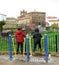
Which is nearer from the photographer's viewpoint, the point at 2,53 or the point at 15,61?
the point at 15,61

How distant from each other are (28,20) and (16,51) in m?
108

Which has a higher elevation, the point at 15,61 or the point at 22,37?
the point at 22,37

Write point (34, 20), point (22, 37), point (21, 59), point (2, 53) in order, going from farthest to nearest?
point (34, 20) < point (2, 53) < point (22, 37) < point (21, 59)

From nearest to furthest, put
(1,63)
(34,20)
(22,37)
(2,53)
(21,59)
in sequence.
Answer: (1,63) < (21,59) < (22,37) < (2,53) < (34,20)

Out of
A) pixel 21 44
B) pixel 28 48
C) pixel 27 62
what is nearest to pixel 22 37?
pixel 21 44

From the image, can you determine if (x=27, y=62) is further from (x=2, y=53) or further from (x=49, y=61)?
(x=2, y=53)

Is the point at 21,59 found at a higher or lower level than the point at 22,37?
lower

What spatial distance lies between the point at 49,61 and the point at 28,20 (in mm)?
110487

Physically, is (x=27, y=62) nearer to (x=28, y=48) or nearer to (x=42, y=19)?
(x=28, y=48)

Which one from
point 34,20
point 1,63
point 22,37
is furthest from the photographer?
point 34,20

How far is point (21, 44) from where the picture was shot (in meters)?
15.5

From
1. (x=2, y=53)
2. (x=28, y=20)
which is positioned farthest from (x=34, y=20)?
(x=2, y=53)

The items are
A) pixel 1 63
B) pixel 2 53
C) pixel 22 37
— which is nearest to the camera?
pixel 1 63

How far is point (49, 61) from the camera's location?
13.2 metres
